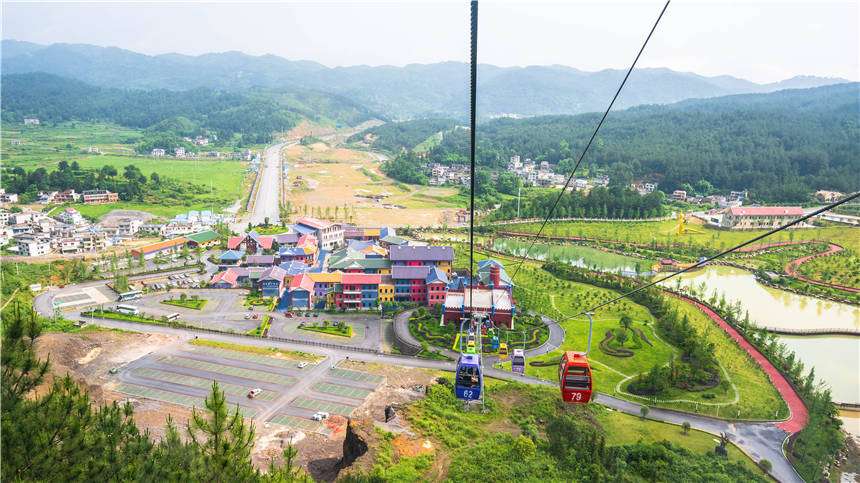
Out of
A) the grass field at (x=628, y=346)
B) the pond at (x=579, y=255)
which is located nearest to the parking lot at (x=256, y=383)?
the grass field at (x=628, y=346)

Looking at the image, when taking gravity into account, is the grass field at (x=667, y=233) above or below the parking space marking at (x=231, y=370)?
above

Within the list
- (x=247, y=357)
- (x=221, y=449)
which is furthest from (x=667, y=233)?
(x=221, y=449)

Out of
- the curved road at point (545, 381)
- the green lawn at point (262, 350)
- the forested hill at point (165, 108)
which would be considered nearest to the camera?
the curved road at point (545, 381)

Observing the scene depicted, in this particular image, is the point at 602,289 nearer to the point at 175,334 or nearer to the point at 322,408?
the point at 322,408

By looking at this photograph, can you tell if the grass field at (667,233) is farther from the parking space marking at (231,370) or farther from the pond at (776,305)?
the parking space marking at (231,370)

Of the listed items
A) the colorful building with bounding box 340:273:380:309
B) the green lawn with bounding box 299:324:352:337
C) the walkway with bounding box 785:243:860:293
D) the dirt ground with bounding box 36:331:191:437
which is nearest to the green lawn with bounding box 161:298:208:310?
the dirt ground with bounding box 36:331:191:437

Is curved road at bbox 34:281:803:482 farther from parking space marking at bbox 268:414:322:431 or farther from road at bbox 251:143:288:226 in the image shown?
road at bbox 251:143:288:226

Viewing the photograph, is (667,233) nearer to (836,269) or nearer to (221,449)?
(836,269)

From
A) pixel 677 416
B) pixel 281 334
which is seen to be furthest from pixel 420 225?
pixel 677 416
